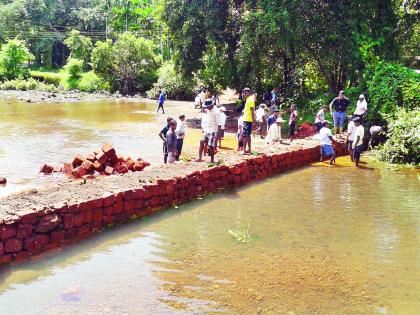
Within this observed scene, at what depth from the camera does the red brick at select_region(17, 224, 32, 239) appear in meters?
6.81

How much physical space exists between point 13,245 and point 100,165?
18.5 feet

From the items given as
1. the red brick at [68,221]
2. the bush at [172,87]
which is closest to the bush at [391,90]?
the red brick at [68,221]

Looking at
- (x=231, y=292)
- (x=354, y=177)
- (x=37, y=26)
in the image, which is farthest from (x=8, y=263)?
(x=37, y=26)

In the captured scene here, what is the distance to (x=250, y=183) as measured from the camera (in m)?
11.8

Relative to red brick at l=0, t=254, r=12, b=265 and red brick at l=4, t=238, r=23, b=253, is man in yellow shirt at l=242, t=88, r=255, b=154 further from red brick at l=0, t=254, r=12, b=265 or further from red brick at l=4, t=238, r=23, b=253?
red brick at l=0, t=254, r=12, b=265

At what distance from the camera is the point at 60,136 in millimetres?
19875

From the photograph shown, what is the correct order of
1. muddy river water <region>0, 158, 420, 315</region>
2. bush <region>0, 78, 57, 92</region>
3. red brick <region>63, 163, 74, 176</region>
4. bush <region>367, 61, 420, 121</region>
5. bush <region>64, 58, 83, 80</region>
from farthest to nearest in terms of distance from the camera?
bush <region>64, 58, 83, 80</region>, bush <region>0, 78, 57, 92</region>, bush <region>367, 61, 420, 121</region>, red brick <region>63, 163, 74, 176</region>, muddy river water <region>0, 158, 420, 315</region>

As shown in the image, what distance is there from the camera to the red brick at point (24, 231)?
681cm

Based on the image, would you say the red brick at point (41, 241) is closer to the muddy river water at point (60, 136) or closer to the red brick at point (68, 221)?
the red brick at point (68, 221)

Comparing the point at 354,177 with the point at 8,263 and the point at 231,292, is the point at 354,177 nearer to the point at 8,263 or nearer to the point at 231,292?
the point at 231,292

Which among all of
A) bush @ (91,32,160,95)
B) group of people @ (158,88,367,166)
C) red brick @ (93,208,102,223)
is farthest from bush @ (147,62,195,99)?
red brick @ (93,208,102,223)

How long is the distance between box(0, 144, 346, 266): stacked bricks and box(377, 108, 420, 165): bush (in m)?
4.54

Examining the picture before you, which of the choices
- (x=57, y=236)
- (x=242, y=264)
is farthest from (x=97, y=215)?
(x=242, y=264)

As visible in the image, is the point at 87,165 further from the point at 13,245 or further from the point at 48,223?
the point at 13,245
